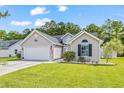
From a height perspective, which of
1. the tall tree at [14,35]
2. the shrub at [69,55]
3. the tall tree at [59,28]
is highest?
the tall tree at [59,28]

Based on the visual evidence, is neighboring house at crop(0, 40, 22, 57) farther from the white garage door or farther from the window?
the window

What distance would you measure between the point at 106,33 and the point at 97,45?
15.3m

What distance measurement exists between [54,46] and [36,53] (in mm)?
2036

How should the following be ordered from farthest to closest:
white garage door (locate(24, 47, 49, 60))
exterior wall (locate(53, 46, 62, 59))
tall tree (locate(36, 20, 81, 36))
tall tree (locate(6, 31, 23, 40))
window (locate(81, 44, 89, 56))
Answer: tall tree (locate(6, 31, 23, 40)) → tall tree (locate(36, 20, 81, 36)) → exterior wall (locate(53, 46, 62, 59)) → white garage door (locate(24, 47, 49, 60)) → window (locate(81, 44, 89, 56))

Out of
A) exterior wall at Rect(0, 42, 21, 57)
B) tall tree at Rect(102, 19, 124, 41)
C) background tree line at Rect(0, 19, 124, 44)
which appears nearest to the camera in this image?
background tree line at Rect(0, 19, 124, 44)

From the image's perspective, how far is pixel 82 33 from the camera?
76.0 ft

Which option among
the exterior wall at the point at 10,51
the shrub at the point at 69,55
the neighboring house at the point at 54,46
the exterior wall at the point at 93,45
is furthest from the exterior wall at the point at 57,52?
the exterior wall at the point at 10,51

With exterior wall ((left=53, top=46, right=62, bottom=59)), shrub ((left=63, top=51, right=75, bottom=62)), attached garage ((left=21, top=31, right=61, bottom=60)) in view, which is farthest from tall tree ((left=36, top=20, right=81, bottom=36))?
shrub ((left=63, top=51, right=75, bottom=62))

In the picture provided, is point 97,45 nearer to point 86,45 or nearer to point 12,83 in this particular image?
point 86,45

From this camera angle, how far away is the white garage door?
25.4 meters

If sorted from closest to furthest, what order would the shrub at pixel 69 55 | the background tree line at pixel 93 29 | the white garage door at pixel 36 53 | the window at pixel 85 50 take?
the shrub at pixel 69 55, the window at pixel 85 50, the white garage door at pixel 36 53, the background tree line at pixel 93 29

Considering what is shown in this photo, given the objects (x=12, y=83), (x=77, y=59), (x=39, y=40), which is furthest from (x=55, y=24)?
(x=12, y=83)

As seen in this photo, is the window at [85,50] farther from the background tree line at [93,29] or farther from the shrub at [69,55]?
the background tree line at [93,29]

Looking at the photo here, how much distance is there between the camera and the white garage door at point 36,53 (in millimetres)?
25403
